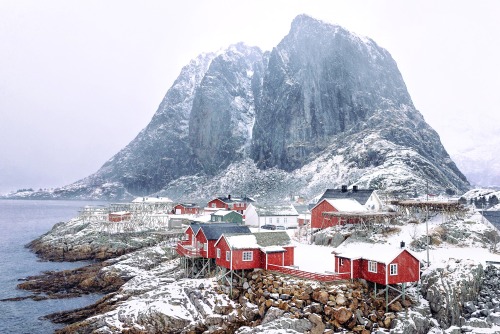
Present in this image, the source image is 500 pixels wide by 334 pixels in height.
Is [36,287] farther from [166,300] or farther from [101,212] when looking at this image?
[101,212]

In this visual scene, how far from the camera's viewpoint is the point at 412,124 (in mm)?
170750

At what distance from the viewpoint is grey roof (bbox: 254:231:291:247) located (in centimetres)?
4088

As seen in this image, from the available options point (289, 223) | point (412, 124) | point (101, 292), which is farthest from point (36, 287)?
point (412, 124)

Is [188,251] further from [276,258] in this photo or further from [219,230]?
[276,258]

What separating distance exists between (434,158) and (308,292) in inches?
5525

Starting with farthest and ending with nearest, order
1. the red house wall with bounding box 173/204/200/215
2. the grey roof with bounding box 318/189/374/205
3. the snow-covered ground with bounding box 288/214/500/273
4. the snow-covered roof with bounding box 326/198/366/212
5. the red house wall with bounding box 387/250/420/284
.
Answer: the red house wall with bounding box 173/204/200/215
the grey roof with bounding box 318/189/374/205
the snow-covered roof with bounding box 326/198/366/212
the snow-covered ground with bounding box 288/214/500/273
the red house wall with bounding box 387/250/420/284

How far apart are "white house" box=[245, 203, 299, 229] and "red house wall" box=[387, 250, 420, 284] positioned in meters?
40.8

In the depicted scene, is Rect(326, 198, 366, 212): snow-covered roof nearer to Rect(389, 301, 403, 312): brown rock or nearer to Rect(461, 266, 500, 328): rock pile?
Rect(461, 266, 500, 328): rock pile

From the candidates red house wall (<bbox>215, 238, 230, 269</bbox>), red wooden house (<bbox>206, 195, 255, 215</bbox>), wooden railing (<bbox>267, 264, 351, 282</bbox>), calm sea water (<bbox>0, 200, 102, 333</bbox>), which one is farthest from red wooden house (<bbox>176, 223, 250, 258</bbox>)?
red wooden house (<bbox>206, 195, 255, 215</bbox>)

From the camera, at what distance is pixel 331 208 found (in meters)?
58.9

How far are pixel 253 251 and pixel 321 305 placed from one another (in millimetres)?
9739

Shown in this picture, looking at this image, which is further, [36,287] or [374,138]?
[374,138]

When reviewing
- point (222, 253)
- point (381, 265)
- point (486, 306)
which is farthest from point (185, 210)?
point (486, 306)

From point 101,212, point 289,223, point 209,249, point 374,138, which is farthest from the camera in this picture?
point 374,138
